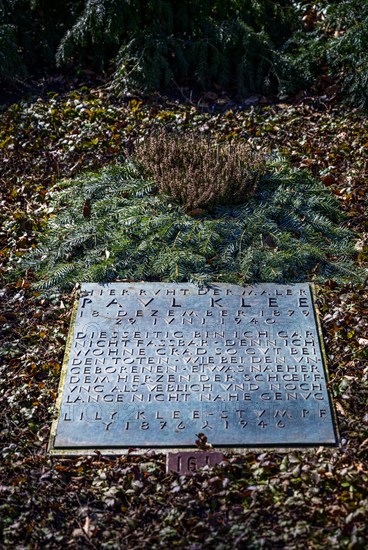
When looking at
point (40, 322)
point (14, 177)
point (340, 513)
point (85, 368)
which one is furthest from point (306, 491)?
point (14, 177)

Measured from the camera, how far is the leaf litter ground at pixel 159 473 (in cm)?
386

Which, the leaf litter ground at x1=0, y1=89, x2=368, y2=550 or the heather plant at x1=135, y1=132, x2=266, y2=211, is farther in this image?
the heather plant at x1=135, y1=132, x2=266, y2=211

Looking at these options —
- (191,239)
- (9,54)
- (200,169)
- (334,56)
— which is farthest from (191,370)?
(9,54)

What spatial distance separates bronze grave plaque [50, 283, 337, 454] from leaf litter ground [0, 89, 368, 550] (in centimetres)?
11

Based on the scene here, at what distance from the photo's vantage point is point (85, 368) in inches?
190

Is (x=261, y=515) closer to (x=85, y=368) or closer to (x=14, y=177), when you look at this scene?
(x=85, y=368)

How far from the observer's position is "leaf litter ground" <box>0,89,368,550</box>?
386 cm

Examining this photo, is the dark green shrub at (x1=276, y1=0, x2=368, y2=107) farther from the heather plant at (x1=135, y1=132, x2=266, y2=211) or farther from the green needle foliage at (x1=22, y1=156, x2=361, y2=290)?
the green needle foliage at (x1=22, y1=156, x2=361, y2=290)

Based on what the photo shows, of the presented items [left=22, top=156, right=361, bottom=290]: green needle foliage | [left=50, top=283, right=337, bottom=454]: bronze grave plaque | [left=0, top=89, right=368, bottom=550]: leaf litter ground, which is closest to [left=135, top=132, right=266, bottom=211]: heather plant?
[left=22, top=156, right=361, bottom=290]: green needle foliage

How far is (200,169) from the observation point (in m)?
6.12

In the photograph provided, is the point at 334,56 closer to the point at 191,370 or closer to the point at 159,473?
the point at 191,370

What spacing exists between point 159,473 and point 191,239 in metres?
1.95

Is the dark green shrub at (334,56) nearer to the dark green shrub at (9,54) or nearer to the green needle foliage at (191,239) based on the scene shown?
the green needle foliage at (191,239)

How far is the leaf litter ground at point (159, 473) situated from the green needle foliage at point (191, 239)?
7.8 inches
